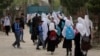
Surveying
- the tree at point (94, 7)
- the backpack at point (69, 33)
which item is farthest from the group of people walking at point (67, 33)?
the tree at point (94, 7)

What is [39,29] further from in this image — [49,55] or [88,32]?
[88,32]

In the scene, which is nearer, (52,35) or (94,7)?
(52,35)

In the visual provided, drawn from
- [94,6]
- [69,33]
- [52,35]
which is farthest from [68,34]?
[94,6]

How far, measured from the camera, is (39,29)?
22.9 metres

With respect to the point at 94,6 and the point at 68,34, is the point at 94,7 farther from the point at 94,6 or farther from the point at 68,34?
the point at 68,34

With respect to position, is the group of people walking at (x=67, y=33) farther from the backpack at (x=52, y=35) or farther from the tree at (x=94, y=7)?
the tree at (x=94, y=7)

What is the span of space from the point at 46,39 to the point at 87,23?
213 inches

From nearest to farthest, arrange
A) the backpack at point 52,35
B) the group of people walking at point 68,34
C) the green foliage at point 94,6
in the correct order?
1. the group of people walking at point 68,34
2. the backpack at point 52,35
3. the green foliage at point 94,6

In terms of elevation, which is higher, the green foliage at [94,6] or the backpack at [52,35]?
the green foliage at [94,6]

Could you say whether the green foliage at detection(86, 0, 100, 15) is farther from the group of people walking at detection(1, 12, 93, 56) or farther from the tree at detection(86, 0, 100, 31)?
the group of people walking at detection(1, 12, 93, 56)

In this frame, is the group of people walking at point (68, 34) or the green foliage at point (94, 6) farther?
the green foliage at point (94, 6)

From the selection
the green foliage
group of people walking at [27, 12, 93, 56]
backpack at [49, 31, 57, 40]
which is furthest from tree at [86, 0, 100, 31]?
backpack at [49, 31, 57, 40]

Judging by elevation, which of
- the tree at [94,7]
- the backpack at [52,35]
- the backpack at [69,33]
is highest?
the tree at [94,7]

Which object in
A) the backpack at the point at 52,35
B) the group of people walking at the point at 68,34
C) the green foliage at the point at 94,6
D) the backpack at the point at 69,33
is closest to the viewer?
the group of people walking at the point at 68,34
